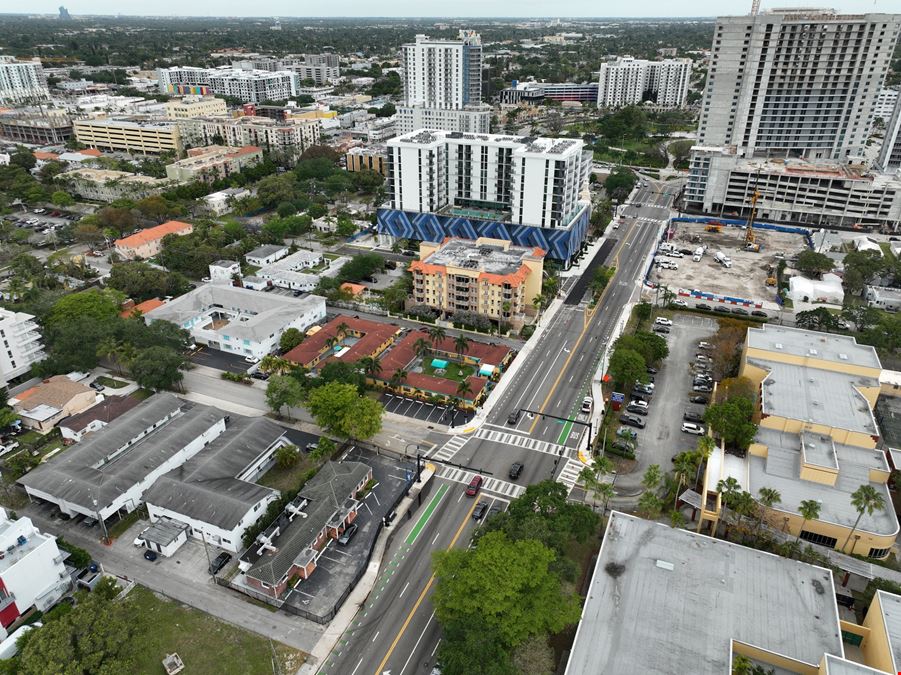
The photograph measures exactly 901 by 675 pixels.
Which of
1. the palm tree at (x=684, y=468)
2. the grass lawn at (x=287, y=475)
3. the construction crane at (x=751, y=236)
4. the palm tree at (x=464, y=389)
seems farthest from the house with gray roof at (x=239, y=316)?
the construction crane at (x=751, y=236)

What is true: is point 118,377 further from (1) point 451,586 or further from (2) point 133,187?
(2) point 133,187

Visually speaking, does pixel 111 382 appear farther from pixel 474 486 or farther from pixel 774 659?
pixel 774 659

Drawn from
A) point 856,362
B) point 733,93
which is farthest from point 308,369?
point 733,93

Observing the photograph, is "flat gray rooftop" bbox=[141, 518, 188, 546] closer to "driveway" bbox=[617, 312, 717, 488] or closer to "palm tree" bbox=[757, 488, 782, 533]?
"driveway" bbox=[617, 312, 717, 488]

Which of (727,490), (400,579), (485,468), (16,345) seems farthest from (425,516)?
(16,345)

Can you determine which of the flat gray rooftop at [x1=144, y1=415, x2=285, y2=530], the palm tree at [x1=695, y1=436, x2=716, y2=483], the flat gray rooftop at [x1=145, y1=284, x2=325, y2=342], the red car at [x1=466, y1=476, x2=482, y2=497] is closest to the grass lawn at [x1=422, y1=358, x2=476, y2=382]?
the red car at [x1=466, y1=476, x2=482, y2=497]

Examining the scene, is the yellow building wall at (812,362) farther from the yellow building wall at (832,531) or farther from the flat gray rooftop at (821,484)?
the yellow building wall at (832,531)
